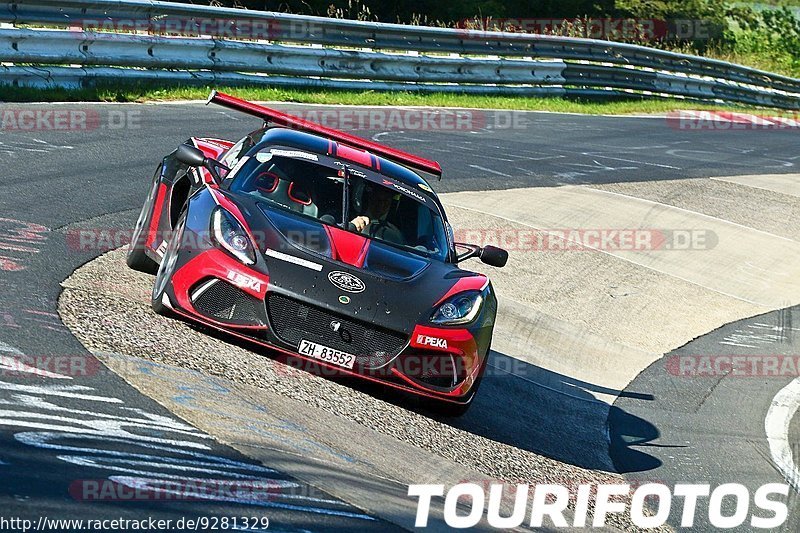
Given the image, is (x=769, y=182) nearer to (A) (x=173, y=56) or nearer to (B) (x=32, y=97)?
(A) (x=173, y=56)

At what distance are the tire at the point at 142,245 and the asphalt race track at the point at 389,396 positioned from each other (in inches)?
4.4

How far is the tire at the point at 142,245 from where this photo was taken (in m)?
8.30

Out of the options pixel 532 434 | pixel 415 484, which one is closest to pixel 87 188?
pixel 532 434

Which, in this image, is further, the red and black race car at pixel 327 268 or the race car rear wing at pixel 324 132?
the race car rear wing at pixel 324 132

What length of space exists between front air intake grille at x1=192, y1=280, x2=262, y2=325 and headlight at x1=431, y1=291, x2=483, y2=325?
104cm

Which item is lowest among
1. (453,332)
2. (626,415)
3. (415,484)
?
(626,415)

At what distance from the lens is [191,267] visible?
22.3 ft

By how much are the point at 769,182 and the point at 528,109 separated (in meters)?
6.28

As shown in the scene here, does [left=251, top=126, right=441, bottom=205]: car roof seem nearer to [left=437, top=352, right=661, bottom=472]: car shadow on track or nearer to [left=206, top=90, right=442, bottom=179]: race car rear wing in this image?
[left=206, top=90, right=442, bottom=179]: race car rear wing

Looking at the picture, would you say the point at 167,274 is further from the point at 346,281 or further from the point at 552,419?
the point at 552,419
